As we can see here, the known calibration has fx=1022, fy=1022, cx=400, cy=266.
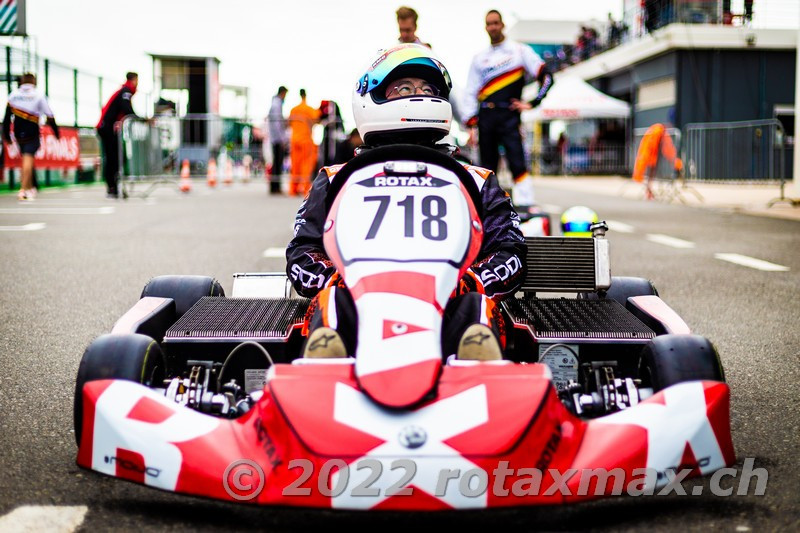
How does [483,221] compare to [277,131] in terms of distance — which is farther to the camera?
[277,131]

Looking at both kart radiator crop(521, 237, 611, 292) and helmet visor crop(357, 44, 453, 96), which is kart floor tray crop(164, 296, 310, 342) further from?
kart radiator crop(521, 237, 611, 292)

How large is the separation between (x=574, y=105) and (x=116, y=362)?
104ft

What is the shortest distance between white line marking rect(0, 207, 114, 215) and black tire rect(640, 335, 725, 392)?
1228cm

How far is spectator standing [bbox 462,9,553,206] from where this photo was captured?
9953mm

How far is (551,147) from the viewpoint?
42.2m

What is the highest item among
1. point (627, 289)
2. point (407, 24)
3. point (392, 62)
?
point (407, 24)

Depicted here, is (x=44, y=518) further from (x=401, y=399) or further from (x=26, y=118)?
(x=26, y=118)

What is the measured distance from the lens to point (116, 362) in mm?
2922

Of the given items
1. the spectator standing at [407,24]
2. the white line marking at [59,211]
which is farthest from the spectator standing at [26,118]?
the spectator standing at [407,24]

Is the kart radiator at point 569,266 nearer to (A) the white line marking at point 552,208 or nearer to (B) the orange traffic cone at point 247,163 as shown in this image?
(A) the white line marking at point 552,208

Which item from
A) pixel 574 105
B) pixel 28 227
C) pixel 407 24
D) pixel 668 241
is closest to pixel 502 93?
pixel 407 24

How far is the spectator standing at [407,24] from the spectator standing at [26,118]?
Result: 33.4 feet

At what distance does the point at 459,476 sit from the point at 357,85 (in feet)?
6.36

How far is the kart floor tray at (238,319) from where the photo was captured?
335cm
